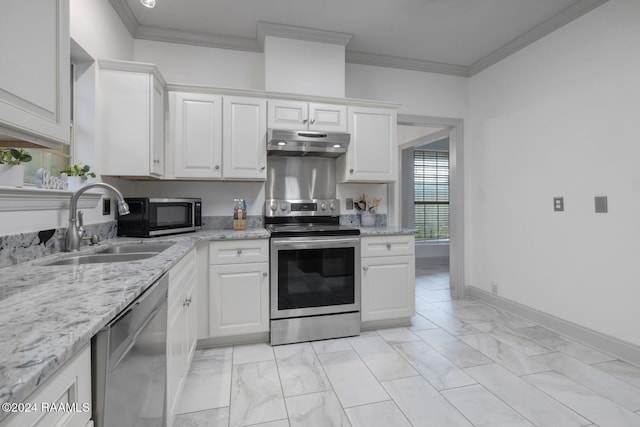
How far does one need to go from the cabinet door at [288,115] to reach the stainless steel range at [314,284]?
95 cm

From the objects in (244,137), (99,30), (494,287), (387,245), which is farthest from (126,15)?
(494,287)

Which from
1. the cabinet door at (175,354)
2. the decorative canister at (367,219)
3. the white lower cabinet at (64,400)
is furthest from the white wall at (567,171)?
the white lower cabinet at (64,400)

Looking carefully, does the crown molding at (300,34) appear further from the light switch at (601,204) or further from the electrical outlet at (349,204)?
the light switch at (601,204)

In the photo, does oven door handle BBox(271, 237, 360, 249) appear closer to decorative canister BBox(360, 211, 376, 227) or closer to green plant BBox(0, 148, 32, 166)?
decorative canister BBox(360, 211, 376, 227)

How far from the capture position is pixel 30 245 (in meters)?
1.44

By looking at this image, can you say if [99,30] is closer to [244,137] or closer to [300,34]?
[244,137]

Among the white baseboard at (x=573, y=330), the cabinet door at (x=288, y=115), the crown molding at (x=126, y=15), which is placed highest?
the crown molding at (x=126, y=15)

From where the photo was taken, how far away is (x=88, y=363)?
70cm

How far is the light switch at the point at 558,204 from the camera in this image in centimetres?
267

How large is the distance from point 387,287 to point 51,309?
7.95 ft

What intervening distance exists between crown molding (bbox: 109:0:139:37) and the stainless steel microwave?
1.50m

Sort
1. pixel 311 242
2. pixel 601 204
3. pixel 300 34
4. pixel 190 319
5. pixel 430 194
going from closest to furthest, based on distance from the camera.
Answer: pixel 190 319
pixel 601 204
pixel 311 242
pixel 300 34
pixel 430 194

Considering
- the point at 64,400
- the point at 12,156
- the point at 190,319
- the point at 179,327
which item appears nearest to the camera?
the point at 64,400

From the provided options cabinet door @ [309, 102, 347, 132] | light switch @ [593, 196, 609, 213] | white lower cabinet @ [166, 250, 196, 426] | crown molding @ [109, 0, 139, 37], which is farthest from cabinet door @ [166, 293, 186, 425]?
light switch @ [593, 196, 609, 213]
